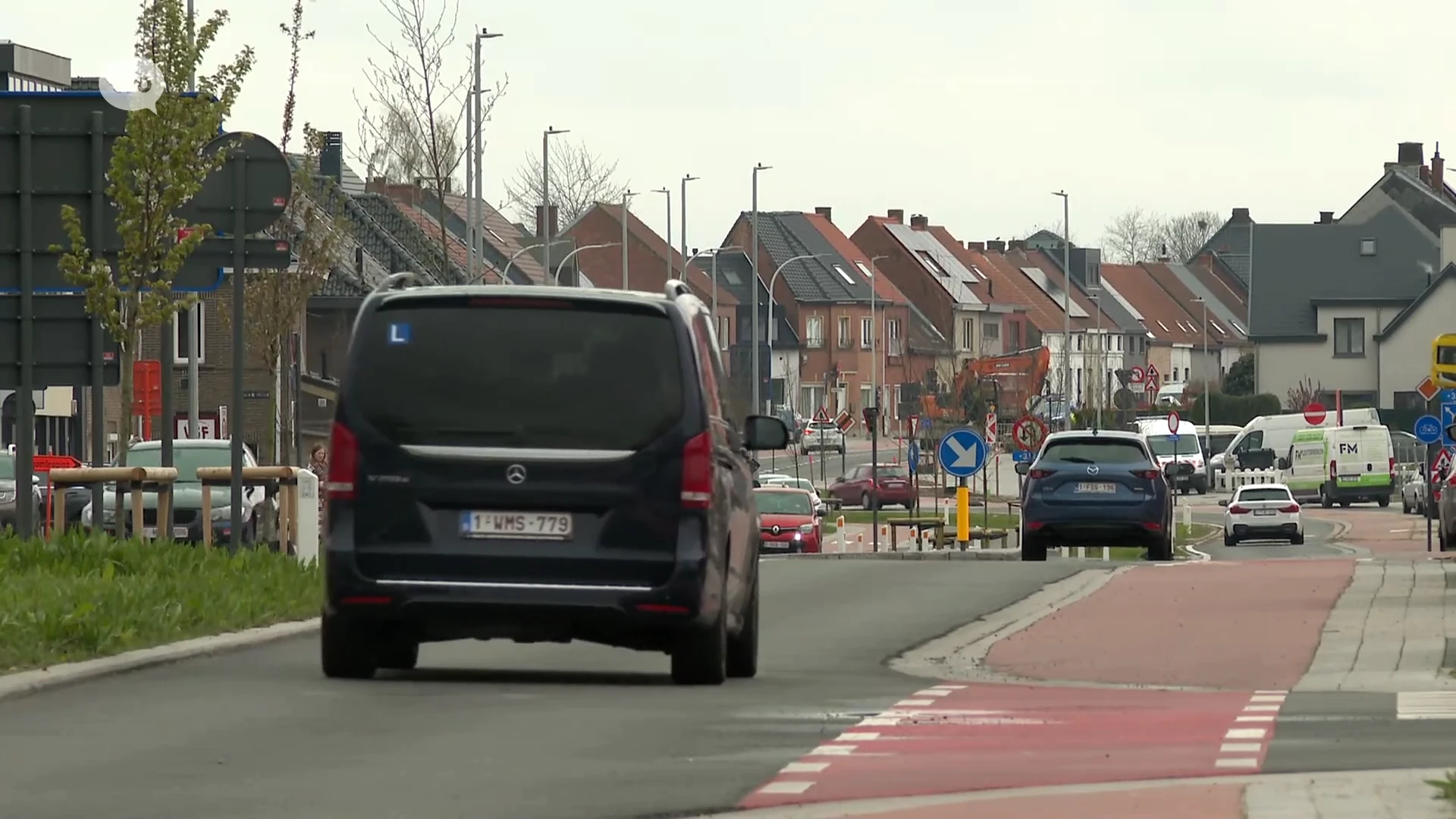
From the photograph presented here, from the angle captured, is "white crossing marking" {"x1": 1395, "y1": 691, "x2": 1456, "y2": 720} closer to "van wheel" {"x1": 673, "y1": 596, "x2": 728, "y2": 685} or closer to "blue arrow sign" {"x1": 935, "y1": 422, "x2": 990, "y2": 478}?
"van wheel" {"x1": 673, "y1": 596, "x2": 728, "y2": 685}

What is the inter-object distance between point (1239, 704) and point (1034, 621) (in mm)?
7027

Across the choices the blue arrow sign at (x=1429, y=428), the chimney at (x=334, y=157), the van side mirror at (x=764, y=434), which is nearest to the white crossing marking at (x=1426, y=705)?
the van side mirror at (x=764, y=434)

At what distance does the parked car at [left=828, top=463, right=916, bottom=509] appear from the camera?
8281 cm

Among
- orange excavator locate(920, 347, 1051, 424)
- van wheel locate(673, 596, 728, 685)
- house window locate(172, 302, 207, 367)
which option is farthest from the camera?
orange excavator locate(920, 347, 1051, 424)

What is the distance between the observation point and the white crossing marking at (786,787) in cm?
955

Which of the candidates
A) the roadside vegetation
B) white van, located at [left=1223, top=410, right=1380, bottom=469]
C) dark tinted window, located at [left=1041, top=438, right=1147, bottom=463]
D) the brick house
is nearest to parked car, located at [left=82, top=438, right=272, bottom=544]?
dark tinted window, located at [left=1041, top=438, right=1147, bottom=463]

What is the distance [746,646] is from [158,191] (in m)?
12.2

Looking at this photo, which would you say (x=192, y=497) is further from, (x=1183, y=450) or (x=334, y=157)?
(x=334, y=157)

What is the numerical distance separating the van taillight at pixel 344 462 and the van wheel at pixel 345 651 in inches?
27.2

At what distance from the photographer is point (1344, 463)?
263 feet

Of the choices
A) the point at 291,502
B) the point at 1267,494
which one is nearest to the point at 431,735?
the point at 291,502

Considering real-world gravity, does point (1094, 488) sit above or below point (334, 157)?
below

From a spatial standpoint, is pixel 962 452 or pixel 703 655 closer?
pixel 703 655

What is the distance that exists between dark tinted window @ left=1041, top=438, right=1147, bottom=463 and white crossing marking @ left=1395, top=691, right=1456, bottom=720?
17.6 meters
